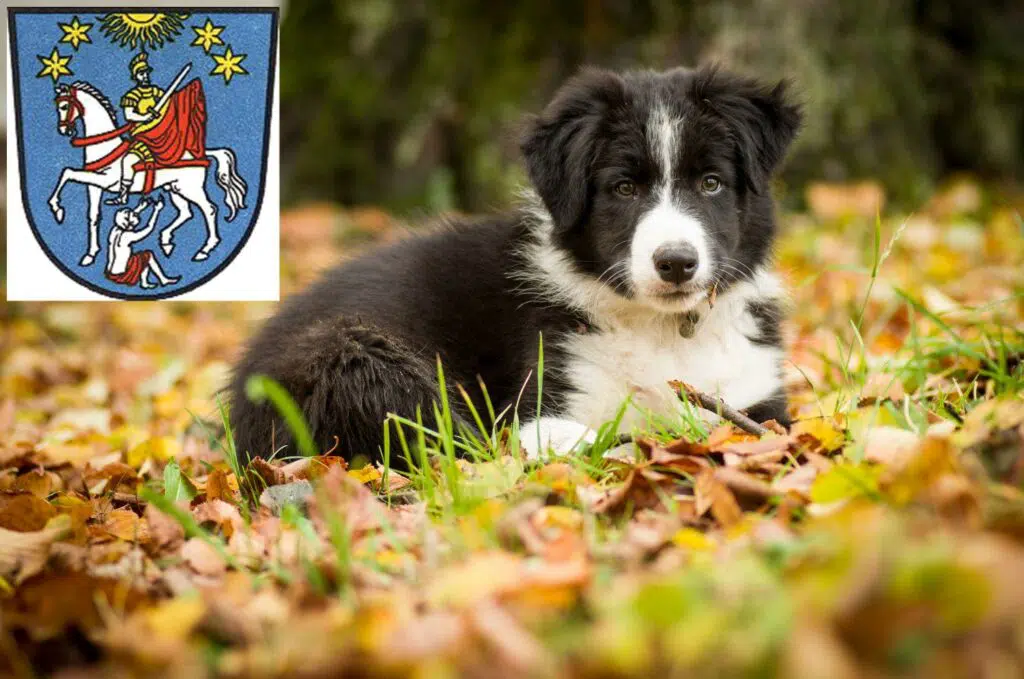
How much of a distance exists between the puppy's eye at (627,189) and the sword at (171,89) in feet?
4.69

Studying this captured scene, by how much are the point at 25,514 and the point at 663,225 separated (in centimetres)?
204

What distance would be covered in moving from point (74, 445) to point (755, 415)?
2.69 m

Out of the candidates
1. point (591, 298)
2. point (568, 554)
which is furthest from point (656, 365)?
point (568, 554)

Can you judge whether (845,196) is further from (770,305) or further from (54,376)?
(54,376)

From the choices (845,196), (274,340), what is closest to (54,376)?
(274,340)

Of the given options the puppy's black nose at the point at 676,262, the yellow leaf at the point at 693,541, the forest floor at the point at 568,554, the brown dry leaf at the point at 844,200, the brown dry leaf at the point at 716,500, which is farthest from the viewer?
the brown dry leaf at the point at 844,200

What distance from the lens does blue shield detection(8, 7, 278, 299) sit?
2979mm

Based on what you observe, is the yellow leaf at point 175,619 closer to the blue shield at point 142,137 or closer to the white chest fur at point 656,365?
the blue shield at point 142,137

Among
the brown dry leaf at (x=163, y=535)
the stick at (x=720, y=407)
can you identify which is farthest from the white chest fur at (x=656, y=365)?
the brown dry leaf at (x=163, y=535)

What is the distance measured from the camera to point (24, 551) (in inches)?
94.1

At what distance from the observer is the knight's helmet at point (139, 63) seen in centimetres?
298

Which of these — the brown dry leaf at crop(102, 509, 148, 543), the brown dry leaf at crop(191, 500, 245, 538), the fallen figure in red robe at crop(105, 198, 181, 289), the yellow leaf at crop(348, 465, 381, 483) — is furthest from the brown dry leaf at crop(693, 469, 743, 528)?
the fallen figure in red robe at crop(105, 198, 181, 289)

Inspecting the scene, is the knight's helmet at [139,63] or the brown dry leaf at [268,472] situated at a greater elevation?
the knight's helmet at [139,63]

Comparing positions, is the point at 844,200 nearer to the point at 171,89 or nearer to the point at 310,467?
the point at 310,467
